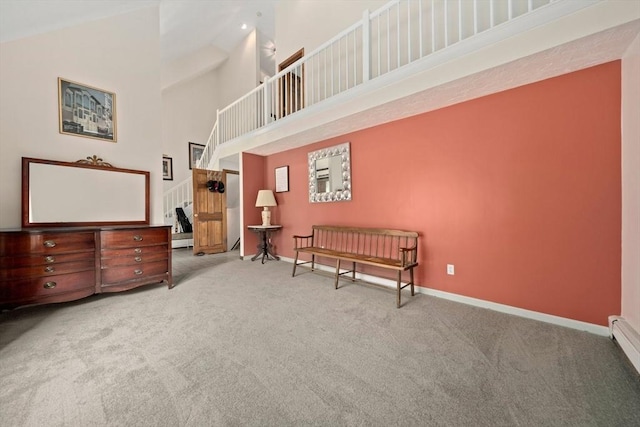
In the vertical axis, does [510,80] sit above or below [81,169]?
above

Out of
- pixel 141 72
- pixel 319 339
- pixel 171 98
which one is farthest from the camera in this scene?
pixel 171 98

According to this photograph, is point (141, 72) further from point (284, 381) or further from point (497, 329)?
point (497, 329)

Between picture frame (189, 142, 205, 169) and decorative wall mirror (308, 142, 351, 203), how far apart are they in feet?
17.2

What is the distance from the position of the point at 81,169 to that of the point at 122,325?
195 centimetres

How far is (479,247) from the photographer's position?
8.52ft

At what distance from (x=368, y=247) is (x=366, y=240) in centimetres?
10

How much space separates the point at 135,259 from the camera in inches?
114

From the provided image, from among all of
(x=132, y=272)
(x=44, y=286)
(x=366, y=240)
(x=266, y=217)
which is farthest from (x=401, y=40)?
(x=44, y=286)

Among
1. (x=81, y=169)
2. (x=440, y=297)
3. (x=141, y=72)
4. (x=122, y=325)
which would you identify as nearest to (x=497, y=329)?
(x=440, y=297)

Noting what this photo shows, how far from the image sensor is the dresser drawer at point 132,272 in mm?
2705

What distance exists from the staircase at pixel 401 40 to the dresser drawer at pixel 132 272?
267 centimetres

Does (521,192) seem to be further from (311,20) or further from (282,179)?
(311,20)

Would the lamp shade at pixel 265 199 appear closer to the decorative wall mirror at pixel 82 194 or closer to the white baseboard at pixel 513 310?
the decorative wall mirror at pixel 82 194

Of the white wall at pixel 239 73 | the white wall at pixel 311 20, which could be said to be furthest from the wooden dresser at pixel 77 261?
the white wall at pixel 239 73
